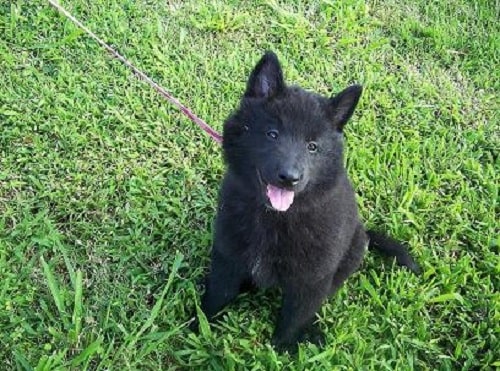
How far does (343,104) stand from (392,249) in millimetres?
1197

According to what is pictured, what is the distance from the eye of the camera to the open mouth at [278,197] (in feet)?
9.48

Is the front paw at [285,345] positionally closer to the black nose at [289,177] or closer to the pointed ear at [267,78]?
the black nose at [289,177]

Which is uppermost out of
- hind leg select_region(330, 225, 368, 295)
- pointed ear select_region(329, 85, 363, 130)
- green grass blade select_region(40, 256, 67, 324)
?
pointed ear select_region(329, 85, 363, 130)

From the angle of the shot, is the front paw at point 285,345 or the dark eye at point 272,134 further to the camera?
the front paw at point 285,345

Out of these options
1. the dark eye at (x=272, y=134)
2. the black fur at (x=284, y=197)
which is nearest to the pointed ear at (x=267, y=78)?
the black fur at (x=284, y=197)

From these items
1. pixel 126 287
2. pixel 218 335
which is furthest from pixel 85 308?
pixel 218 335

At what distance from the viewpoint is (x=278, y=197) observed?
2896mm

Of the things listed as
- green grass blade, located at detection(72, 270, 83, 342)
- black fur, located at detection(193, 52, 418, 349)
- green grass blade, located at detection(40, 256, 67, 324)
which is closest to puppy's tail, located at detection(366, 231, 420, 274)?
black fur, located at detection(193, 52, 418, 349)

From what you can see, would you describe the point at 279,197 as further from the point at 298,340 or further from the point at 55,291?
the point at 55,291

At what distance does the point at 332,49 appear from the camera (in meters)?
5.35

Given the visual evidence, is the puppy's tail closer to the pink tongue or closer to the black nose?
the pink tongue

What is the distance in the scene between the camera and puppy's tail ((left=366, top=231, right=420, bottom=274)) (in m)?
3.80

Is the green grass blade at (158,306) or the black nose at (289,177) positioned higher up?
the black nose at (289,177)

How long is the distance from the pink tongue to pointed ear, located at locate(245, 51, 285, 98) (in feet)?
1.53
